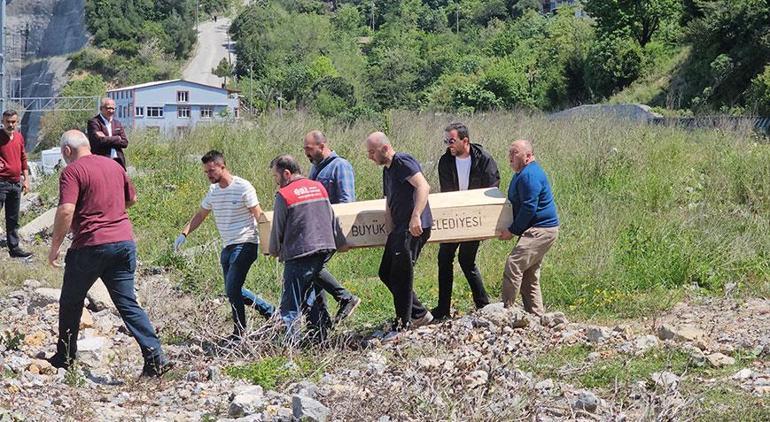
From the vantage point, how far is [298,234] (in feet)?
23.5

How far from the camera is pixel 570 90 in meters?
51.7

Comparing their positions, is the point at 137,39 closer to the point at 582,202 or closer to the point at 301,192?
the point at 582,202

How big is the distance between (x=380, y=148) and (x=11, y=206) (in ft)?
20.4

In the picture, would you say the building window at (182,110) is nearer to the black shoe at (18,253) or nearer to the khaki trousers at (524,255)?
the black shoe at (18,253)

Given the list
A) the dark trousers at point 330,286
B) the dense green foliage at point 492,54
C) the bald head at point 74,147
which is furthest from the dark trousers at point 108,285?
the dense green foliage at point 492,54

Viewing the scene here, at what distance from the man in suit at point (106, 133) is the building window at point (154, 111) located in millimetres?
68284

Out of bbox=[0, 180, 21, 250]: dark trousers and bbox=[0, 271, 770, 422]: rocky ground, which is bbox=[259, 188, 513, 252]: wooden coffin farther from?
bbox=[0, 180, 21, 250]: dark trousers

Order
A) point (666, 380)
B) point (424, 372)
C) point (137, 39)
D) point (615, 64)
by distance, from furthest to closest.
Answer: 1. point (137, 39)
2. point (615, 64)
3. point (424, 372)
4. point (666, 380)

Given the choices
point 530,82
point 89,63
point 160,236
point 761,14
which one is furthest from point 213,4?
point 160,236

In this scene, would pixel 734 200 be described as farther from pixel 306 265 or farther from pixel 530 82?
pixel 530 82

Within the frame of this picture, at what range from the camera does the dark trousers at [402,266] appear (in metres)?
7.35

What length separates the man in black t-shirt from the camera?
7.23m

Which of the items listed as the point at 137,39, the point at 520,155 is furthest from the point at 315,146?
the point at 137,39

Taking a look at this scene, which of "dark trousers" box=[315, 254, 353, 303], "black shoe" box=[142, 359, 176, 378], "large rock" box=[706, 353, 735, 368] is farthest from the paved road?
"large rock" box=[706, 353, 735, 368]
